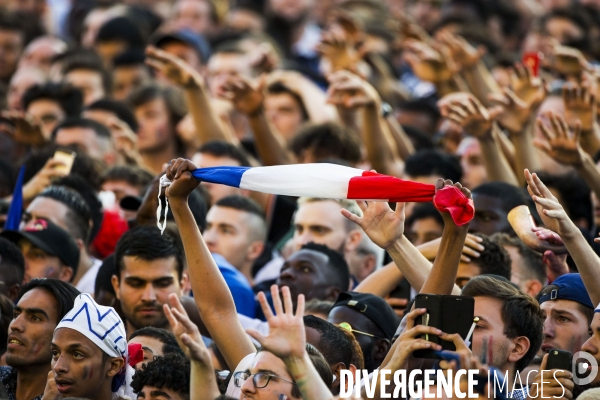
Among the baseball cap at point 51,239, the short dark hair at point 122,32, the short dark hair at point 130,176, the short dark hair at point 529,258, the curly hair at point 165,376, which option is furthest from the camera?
the short dark hair at point 122,32

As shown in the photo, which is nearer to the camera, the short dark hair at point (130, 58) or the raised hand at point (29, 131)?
the raised hand at point (29, 131)

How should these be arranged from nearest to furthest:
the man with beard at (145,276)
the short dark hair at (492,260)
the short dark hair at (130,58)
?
the short dark hair at (492,260) → the man with beard at (145,276) → the short dark hair at (130,58)

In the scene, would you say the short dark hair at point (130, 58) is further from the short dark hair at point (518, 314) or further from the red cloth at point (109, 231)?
the short dark hair at point (518, 314)

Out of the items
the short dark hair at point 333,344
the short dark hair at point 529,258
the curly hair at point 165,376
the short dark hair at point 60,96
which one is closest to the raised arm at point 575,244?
the short dark hair at point 333,344

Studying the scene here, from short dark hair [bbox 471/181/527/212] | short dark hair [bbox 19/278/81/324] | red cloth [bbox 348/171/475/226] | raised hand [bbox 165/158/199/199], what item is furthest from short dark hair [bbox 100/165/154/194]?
red cloth [bbox 348/171/475/226]

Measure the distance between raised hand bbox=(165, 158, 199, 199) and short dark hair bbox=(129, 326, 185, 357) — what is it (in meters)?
0.88

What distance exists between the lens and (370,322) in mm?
7051

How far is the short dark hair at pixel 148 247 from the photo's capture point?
24.6 ft

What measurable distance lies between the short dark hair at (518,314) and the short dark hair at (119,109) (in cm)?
620

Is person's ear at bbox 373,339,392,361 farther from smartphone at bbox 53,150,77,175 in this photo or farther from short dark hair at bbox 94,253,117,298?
smartphone at bbox 53,150,77,175

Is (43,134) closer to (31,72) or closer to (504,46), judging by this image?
(31,72)

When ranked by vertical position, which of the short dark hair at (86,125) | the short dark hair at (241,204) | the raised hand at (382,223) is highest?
the short dark hair at (86,125)

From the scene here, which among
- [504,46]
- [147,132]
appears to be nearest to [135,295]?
[147,132]

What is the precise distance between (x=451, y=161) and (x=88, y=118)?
3.89m
